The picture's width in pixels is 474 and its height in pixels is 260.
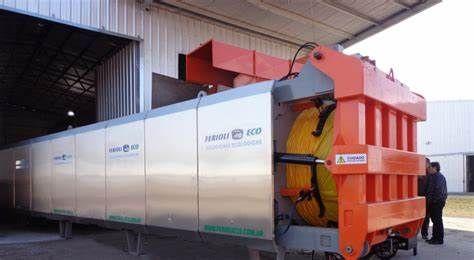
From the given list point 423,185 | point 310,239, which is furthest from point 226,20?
point 310,239

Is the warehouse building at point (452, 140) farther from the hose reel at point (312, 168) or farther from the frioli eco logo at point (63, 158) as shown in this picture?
the hose reel at point (312, 168)

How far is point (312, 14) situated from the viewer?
12.2m

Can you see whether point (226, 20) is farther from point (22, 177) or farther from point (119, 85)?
point (22, 177)

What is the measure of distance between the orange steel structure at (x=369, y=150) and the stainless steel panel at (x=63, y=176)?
5.58 m

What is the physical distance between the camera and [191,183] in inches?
234

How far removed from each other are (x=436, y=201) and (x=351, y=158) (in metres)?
5.59

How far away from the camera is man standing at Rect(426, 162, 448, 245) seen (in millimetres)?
9180

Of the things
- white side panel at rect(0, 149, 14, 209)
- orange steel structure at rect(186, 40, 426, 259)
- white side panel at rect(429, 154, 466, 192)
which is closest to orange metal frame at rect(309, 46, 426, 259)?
orange steel structure at rect(186, 40, 426, 259)

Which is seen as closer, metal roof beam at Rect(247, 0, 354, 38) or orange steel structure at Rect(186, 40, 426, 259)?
orange steel structure at Rect(186, 40, 426, 259)

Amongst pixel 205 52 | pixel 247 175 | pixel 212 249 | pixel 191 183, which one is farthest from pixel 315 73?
pixel 212 249

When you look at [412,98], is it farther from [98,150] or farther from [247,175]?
[98,150]

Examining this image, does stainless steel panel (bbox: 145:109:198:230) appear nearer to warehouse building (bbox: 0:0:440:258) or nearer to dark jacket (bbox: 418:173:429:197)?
warehouse building (bbox: 0:0:440:258)

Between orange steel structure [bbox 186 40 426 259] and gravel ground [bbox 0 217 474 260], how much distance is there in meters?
2.48

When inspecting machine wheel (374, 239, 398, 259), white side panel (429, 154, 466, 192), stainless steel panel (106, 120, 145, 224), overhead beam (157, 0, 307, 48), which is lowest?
white side panel (429, 154, 466, 192)
